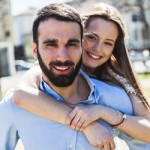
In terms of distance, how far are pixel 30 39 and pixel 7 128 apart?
48351 mm

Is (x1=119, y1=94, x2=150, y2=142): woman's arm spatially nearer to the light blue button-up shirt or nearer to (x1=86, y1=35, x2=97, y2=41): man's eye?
the light blue button-up shirt

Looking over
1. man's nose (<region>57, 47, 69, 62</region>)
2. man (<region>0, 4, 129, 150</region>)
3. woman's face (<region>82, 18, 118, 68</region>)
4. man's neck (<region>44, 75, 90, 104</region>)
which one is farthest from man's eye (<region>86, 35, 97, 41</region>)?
man's nose (<region>57, 47, 69, 62</region>)

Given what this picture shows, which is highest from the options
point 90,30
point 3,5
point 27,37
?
point 90,30

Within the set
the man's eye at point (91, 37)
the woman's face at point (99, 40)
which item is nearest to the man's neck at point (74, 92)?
the woman's face at point (99, 40)

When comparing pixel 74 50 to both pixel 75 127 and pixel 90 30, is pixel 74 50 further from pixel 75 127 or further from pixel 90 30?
pixel 90 30

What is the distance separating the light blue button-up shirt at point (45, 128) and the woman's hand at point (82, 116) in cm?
4

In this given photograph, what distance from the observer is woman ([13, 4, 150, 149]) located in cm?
265

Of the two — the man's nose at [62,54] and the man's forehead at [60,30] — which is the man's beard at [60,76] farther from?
the man's forehead at [60,30]

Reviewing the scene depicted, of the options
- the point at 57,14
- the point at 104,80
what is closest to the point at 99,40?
the point at 104,80

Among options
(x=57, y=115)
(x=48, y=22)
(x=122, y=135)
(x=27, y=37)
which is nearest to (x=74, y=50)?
(x=48, y=22)

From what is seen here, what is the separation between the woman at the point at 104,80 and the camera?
265 cm

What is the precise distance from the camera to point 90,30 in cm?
353

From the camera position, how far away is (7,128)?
2.67 m

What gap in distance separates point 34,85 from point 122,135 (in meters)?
0.60
